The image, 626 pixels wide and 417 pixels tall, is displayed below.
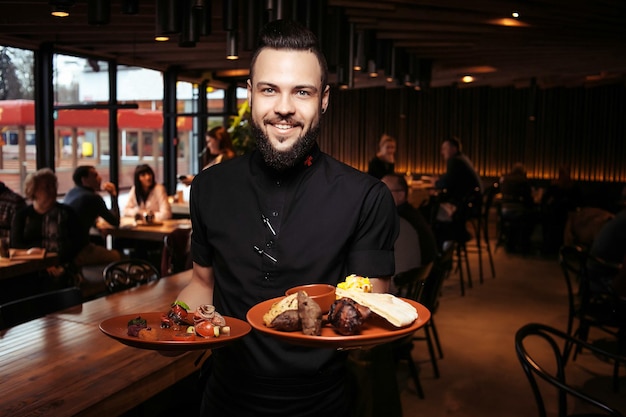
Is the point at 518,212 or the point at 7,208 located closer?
the point at 7,208

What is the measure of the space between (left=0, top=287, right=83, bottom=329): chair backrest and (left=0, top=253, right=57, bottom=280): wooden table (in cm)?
128

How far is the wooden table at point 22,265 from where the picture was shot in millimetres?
4180

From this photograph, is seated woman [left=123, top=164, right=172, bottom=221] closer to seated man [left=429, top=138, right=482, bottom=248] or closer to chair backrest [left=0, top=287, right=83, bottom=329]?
seated man [left=429, top=138, right=482, bottom=248]

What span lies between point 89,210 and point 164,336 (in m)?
4.79

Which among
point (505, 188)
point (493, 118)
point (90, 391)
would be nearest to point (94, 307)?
point (90, 391)

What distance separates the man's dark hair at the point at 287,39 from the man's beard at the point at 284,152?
0.11 meters

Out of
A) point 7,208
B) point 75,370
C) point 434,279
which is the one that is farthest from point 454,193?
point 75,370

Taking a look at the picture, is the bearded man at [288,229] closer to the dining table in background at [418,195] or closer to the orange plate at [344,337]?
the orange plate at [344,337]

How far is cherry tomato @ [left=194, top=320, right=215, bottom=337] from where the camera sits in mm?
1235

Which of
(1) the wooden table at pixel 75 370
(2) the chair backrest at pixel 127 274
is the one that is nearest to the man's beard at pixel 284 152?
(1) the wooden table at pixel 75 370

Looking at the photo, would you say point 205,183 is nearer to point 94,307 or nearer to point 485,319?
point 94,307

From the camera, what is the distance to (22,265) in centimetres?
430

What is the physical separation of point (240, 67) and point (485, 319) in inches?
214

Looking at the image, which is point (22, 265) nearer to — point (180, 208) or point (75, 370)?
point (75, 370)
